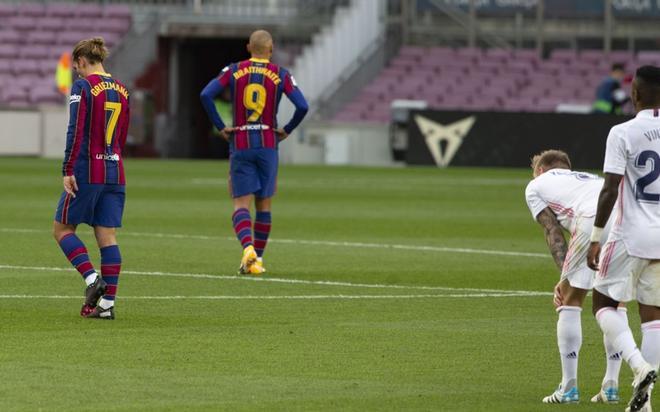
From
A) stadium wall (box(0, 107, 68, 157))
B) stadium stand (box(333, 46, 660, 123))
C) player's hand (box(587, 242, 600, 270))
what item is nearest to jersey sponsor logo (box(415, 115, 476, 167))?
stadium stand (box(333, 46, 660, 123))

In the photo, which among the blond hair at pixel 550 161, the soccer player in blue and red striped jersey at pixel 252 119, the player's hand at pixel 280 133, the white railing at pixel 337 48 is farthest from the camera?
the white railing at pixel 337 48

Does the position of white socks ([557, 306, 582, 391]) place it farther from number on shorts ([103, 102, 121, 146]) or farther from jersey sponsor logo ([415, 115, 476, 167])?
jersey sponsor logo ([415, 115, 476, 167])

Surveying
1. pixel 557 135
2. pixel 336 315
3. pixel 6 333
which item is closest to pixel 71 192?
pixel 6 333

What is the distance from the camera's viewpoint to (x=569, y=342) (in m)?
8.06

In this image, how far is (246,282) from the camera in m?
13.3

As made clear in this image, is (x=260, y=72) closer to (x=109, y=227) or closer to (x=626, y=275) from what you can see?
(x=109, y=227)

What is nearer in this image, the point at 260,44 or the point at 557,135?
the point at 260,44

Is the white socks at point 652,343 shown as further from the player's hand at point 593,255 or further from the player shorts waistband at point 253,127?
the player shorts waistband at point 253,127

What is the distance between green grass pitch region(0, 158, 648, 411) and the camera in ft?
26.3

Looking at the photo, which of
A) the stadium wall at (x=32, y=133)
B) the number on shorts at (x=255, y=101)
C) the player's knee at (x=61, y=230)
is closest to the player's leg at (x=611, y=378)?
the player's knee at (x=61, y=230)

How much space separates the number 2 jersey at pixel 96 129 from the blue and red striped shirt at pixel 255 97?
325 cm

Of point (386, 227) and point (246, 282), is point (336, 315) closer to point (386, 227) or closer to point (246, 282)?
point (246, 282)

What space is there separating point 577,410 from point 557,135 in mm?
27341

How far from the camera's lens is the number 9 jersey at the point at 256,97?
46.6ft
